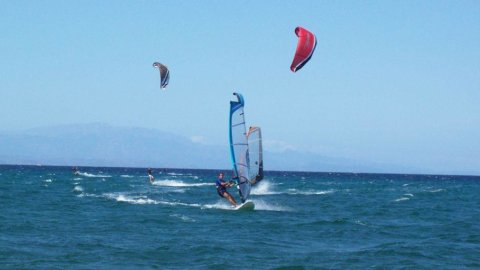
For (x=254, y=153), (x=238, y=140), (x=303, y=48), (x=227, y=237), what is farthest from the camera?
(x=254, y=153)

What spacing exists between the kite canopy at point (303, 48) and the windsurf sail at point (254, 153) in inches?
282

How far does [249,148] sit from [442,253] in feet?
46.6

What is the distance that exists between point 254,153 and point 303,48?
7756 millimetres

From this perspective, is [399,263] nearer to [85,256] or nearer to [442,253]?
[442,253]

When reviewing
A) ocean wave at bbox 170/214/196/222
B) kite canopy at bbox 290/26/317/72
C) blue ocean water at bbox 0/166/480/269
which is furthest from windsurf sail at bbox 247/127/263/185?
kite canopy at bbox 290/26/317/72

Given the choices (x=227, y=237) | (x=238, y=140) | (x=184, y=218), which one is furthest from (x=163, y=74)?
(x=227, y=237)

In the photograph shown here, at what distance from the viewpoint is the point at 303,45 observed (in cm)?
2628

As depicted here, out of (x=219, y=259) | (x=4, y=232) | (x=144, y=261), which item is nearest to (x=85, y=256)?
(x=144, y=261)

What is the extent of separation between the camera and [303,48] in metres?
26.2

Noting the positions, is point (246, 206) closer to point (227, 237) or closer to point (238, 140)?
point (238, 140)

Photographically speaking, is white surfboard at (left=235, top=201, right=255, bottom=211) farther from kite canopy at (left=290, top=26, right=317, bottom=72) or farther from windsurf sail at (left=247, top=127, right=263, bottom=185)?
kite canopy at (left=290, top=26, right=317, bottom=72)

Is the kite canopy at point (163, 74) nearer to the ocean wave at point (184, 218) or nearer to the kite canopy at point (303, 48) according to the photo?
the ocean wave at point (184, 218)

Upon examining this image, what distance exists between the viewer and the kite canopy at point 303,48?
84.7ft

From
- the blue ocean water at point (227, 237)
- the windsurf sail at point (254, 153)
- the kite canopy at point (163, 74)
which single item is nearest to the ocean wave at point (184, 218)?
the blue ocean water at point (227, 237)
